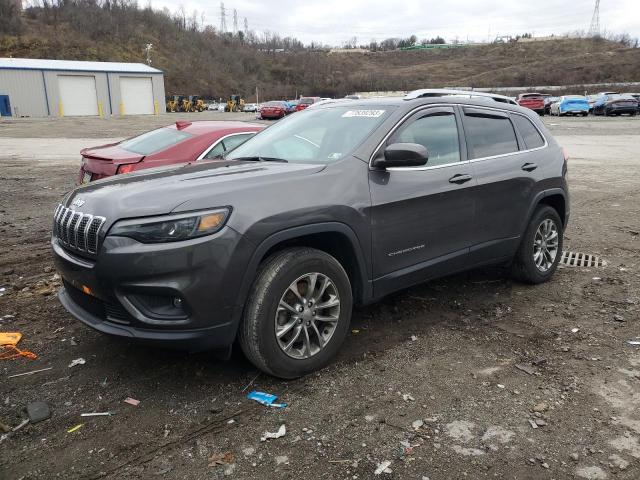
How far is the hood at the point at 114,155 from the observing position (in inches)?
255

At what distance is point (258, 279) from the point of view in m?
3.23

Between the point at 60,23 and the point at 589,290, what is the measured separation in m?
87.5

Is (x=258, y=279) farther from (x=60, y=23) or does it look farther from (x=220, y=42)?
(x=220, y=42)

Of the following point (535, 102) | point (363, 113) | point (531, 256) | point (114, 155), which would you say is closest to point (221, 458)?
point (363, 113)

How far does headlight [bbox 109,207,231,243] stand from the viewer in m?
2.98

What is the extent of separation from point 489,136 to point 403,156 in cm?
153

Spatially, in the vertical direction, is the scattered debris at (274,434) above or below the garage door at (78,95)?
below

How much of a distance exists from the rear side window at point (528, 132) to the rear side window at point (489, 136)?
0.15m

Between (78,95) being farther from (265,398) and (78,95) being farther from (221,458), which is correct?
(221,458)

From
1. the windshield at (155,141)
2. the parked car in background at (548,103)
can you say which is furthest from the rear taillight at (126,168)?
the parked car in background at (548,103)

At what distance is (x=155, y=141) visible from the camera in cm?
711

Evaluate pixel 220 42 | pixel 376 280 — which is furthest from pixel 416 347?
pixel 220 42

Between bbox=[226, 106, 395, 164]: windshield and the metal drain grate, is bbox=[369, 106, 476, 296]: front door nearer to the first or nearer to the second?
bbox=[226, 106, 395, 164]: windshield

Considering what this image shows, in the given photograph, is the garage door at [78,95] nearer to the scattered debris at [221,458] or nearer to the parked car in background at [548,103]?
the parked car in background at [548,103]
